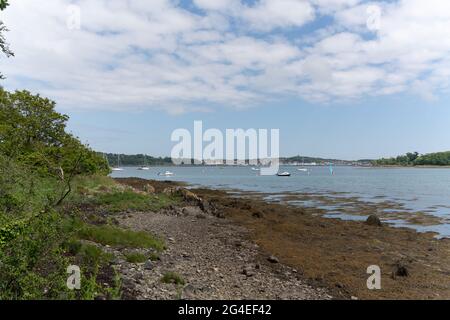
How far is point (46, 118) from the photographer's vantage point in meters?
28.0

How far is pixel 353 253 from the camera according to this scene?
15.7 meters

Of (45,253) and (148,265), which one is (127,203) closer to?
(148,265)

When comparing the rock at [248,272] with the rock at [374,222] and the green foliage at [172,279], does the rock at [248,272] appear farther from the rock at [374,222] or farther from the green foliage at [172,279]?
the rock at [374,222]

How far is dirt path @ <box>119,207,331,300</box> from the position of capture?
8463 mm

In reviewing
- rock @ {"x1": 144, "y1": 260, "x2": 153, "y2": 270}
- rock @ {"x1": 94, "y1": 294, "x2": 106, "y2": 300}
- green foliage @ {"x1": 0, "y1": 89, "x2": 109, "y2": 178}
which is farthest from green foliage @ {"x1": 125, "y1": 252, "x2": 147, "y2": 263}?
green foliage @ {"x1": 0, "y1": 89, "x2": 109, "y2": 178}

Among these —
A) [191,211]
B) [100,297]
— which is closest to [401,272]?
[100,297]

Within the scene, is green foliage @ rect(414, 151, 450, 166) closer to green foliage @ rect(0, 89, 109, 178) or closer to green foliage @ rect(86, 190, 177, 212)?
green foliage @ rect(86, 190, 177, 212)

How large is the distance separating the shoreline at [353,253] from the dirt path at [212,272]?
73 cm

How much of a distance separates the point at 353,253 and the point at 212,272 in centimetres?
772

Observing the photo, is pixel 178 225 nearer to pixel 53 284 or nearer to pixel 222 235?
pixel 222 235

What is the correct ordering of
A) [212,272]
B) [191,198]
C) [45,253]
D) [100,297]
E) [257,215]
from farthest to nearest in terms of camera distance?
[191,198]
[257,215]
[212,272]
[45,253]
[100,297]

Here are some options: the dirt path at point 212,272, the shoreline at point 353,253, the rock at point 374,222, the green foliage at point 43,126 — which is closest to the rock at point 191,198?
the shoreline at point 353,253

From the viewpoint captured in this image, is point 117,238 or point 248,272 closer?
point 248,272
